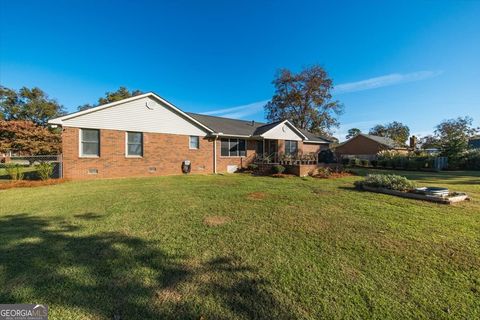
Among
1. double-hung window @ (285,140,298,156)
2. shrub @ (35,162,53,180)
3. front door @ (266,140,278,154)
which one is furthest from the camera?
double-hung window @ (285,140,298,156)

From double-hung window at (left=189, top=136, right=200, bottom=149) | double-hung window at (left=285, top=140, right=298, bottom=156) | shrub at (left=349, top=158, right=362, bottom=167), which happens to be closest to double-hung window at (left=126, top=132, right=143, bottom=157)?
double-hung window at (left=189, top=136, right=200, bottom=149)

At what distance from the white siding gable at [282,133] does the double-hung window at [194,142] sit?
5.11m

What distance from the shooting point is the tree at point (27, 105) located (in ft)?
92.3

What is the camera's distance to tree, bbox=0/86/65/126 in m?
28.1

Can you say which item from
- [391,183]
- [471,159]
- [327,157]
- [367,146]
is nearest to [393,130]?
[367,146]

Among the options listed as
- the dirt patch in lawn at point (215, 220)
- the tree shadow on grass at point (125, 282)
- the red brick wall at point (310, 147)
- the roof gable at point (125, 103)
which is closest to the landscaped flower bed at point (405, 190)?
the dirt patch in lawn at point (215, 220)

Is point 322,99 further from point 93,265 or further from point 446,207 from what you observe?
point 93,265

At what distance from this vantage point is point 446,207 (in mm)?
5746

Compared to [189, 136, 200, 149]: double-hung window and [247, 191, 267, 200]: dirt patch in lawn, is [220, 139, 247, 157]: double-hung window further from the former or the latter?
[247, 191, 267, 200]: dirt patch in lawn

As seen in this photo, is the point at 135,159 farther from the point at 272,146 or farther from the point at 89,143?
the point at 272,146

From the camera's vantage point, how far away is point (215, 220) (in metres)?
4.73

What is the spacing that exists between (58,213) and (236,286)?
521cm

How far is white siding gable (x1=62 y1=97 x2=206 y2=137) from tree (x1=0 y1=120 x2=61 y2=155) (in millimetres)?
16071

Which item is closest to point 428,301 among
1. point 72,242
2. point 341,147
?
point 72,242
